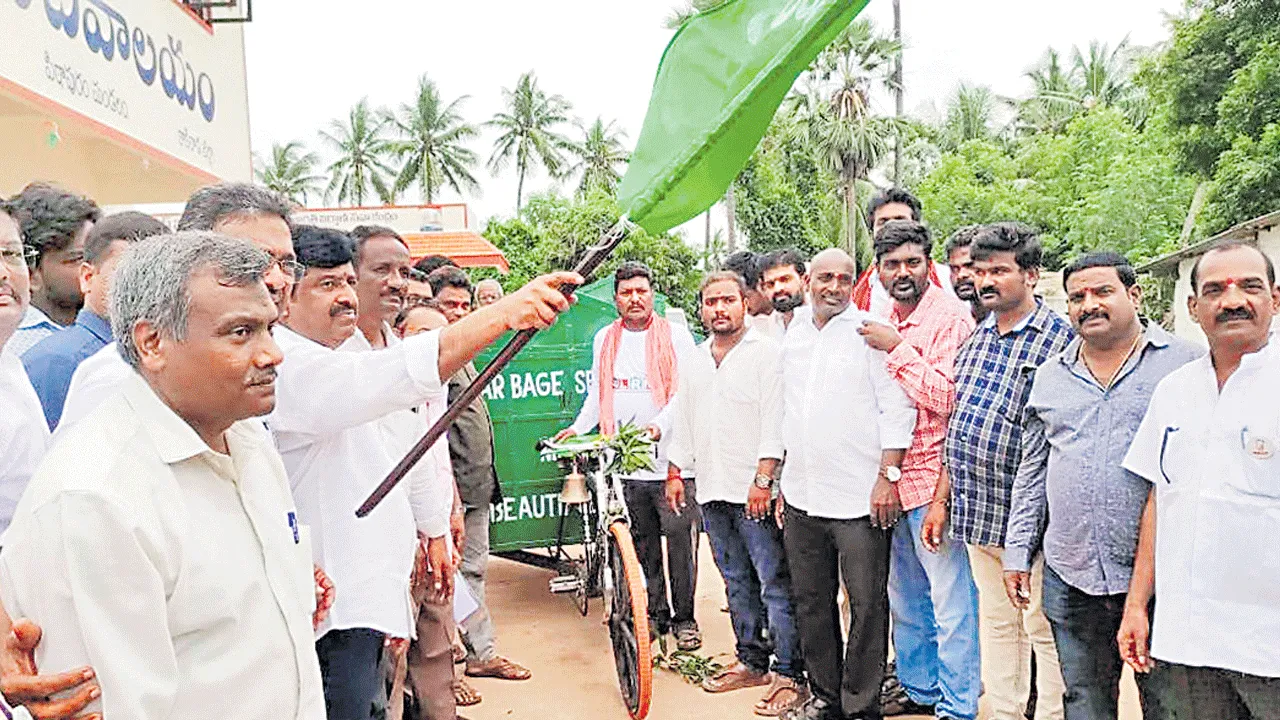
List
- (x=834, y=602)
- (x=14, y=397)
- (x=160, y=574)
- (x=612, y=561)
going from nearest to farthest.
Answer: (x=160, y=574), (x=14, y=397), (x=834, y=602), (x=612, y=561)

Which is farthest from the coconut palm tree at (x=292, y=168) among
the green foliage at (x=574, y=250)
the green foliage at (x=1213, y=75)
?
the green foliage at (x=1213, y=75)

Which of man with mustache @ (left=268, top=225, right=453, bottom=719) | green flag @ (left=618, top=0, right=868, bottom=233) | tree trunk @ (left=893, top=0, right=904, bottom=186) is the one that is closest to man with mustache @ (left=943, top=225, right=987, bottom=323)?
green flag @ (left=618, top=0, right=868, bottom=233)

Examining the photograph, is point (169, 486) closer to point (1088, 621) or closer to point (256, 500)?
point (256, 500)

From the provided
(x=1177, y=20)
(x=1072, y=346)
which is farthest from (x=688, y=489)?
(x=1177, y=20)

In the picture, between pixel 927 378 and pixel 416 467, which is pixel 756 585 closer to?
pixel 927 378

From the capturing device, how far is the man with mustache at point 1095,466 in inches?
116

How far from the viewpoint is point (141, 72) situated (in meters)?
8.55

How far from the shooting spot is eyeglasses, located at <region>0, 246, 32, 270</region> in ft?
6.97

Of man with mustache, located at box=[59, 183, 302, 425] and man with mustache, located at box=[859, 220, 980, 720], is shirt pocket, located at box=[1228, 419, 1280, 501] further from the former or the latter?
man with mustache, located at box=[59, 183, 302, 425]

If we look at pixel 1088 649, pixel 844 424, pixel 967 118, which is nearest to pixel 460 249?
pixel 844 424

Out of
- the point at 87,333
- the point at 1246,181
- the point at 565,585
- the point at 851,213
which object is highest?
the point at 851,213

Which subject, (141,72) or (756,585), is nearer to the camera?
(756,585)

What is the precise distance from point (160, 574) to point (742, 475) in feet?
11.8

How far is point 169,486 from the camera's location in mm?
1480
